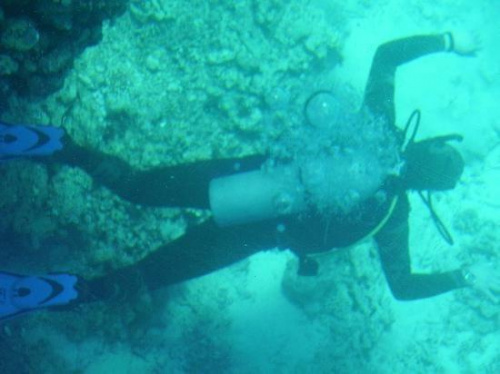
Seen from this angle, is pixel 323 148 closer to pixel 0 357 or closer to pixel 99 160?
pixel 99 160

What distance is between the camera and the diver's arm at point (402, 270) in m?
4.05

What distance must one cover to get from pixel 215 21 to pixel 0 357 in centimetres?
485

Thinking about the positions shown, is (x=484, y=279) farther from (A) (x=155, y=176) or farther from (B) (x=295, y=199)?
(A) (x=155, y=176)

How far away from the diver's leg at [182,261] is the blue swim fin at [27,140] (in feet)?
4.50

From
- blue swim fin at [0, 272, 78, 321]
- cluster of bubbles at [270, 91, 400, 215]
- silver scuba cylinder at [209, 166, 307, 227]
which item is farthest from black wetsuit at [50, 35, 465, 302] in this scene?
silver scuba cylinder at [209, 166, 307, 227]

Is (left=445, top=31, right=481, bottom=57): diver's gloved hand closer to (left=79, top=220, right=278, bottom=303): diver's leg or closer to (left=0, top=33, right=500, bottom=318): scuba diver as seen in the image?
(left=0, top=33, right=500, bottom=318): scuba diver

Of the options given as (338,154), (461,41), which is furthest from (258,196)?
(461,41)

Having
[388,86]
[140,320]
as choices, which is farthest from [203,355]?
[388,86]

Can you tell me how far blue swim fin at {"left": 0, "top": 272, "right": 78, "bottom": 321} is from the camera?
391cm

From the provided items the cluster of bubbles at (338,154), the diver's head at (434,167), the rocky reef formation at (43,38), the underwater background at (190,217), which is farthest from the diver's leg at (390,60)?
the rocky reef formation at (43,38)

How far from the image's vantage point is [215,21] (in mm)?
5480

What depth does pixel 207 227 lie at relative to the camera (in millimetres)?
4527

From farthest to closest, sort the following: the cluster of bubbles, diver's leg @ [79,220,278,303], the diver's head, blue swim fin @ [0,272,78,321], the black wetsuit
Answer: diver's leg @ [79,220,278,303] < the black wetsuit < blue swim fin @ [0,272,78,321] < the diver's head < the cluster of bubbles

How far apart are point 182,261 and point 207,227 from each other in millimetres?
439
